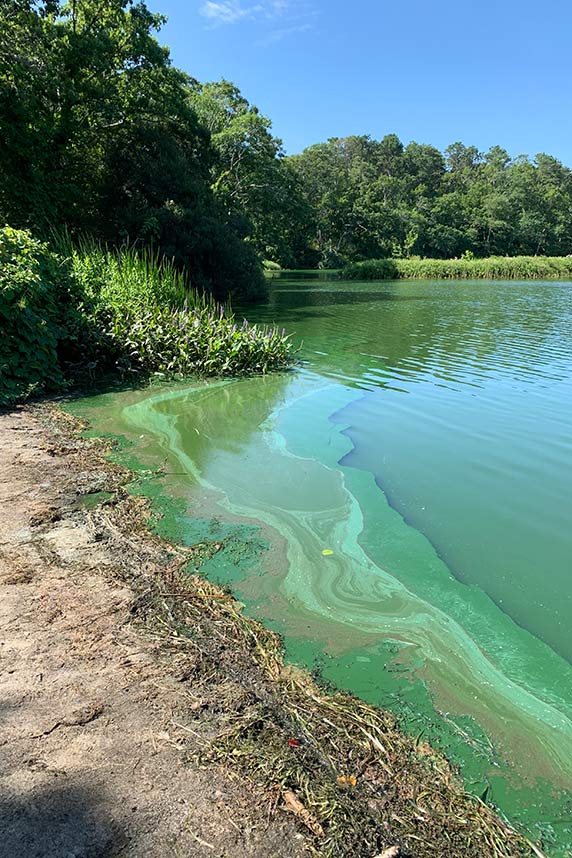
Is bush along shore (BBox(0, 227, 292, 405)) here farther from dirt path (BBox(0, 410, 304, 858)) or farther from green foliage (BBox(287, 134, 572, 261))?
green foliage (BBox(287, 134, 572, 261))

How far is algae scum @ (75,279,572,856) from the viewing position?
227 cm

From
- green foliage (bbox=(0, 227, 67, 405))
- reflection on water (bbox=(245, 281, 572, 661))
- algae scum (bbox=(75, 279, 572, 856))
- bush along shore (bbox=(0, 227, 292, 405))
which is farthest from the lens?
bush along shore (bbox=(0, 227, 292, 405))

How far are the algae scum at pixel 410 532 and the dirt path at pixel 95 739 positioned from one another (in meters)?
0.73

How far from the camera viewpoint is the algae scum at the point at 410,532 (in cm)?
227

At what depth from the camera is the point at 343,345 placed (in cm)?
1228

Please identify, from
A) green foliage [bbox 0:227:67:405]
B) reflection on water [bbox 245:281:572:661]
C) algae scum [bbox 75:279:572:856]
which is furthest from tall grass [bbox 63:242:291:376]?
reflection on water [bbox 245:281:572:661]

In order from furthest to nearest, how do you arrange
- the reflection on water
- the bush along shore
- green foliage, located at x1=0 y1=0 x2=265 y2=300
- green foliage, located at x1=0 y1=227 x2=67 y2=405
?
1. green foliage, located at x1=0 y1=0 x2=265 y2=300
2. the bush along shore
3. green foliage, located at x1=0 y1=227 x2=67 y2=405
4. the reflection on water

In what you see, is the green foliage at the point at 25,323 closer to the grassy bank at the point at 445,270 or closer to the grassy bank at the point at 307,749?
the grassy bank at the point at 307,749

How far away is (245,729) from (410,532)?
2285 millimetres

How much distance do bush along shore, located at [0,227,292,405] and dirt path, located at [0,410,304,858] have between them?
427cm

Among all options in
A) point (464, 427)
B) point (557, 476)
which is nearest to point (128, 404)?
point (464, 427)

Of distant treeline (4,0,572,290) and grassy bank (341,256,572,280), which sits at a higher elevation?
distant treeline (4,0,572,290)

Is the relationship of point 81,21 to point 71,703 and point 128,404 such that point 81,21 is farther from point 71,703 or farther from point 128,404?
point 71,703

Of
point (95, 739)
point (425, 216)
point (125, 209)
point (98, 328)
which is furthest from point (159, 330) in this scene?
point (425, 216)
